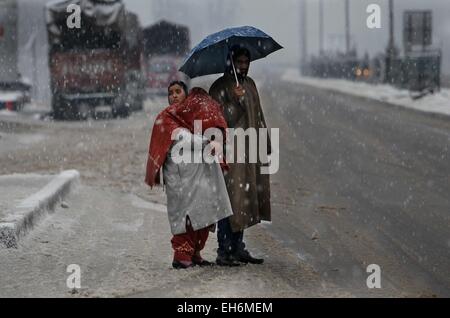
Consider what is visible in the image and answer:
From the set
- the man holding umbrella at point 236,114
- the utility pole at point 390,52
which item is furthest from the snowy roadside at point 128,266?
the utility pole at point 390,52

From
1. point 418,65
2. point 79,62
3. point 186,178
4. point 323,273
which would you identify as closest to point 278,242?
point 323,273

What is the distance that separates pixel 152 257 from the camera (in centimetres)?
659

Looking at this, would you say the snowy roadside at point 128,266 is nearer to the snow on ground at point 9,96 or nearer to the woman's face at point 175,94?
the woman's face at point 175,94

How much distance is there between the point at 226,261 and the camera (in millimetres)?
6066

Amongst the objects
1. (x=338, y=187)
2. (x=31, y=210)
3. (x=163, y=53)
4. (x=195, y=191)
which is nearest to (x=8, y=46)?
(x=338, y=187)

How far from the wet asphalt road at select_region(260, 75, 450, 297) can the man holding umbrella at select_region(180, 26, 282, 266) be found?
2.51 feet

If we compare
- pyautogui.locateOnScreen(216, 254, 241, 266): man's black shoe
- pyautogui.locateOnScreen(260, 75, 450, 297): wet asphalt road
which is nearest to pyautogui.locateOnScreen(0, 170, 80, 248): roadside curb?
pyautogui.locateOnScreen(216, 254, 241, 266): man's black shoe

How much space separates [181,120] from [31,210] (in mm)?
2482

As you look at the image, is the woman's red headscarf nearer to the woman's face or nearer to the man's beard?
the woman's face

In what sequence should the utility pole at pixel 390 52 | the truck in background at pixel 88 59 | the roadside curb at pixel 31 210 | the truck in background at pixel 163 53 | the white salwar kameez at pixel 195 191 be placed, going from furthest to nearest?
the utility pole at pixel 390 52 < the truck in background at pixel 163 53 < the truck in background at pixel 88 59 < the roadside curb at pixel 31 210 < the white salwar kameez at pixel 195 191

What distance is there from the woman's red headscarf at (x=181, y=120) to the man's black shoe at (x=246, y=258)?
2.81 ft

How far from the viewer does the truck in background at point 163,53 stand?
3866cm

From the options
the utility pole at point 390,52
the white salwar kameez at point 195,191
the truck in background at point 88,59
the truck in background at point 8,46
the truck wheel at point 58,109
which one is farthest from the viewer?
the utility pole at point 390,52
